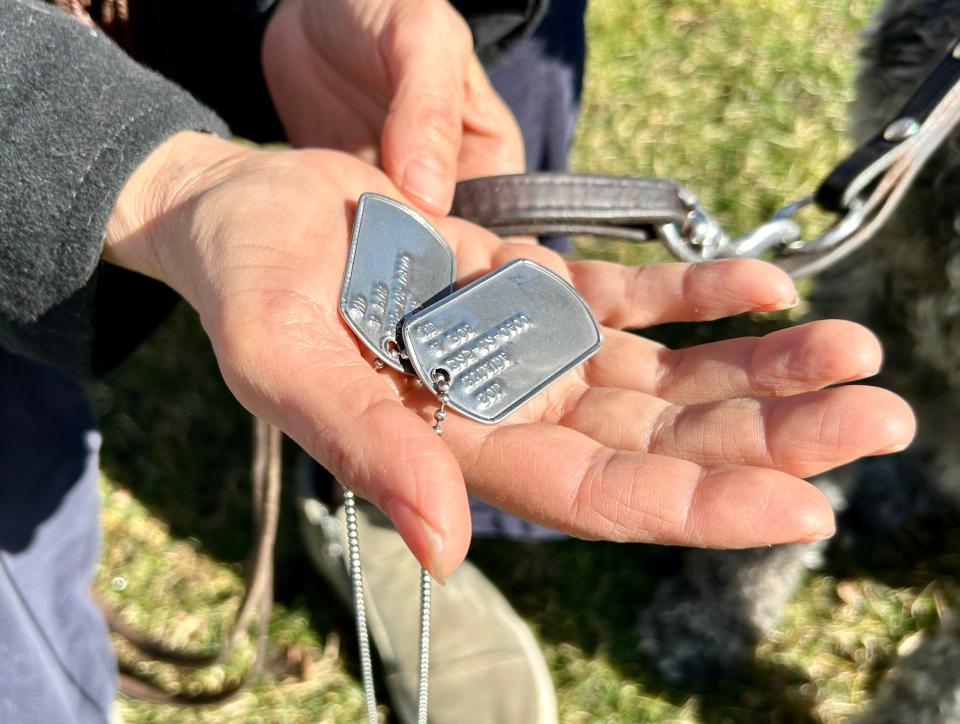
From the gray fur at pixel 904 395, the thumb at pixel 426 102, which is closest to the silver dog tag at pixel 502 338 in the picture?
the thumb at pixel 426 102

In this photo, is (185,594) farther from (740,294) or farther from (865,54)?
(865,54)

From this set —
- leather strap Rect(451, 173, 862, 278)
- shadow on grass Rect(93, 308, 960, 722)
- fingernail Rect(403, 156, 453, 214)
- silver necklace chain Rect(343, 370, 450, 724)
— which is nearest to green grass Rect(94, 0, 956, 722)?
shadow on grass Rect(93, 308, 960, 722)

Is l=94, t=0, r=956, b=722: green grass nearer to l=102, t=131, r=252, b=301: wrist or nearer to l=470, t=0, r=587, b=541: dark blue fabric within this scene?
l=470, t=0, r=587, b=541: dark blue fabric

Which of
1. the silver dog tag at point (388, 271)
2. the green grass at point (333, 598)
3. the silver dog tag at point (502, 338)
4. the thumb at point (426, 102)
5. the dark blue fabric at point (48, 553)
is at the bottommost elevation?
the green grass at point (333, 598)

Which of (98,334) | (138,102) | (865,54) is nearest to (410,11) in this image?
(138,102)

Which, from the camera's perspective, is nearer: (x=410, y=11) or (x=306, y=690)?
(x=410, y=11)

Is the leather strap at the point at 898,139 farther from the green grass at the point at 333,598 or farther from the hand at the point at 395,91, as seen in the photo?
the green grass at the point at 333,598
